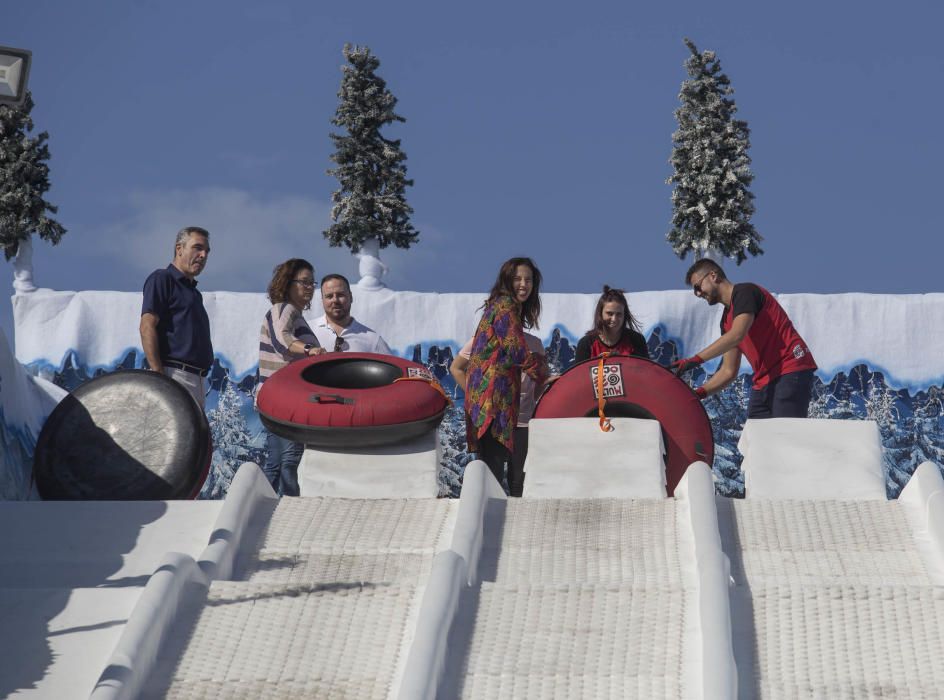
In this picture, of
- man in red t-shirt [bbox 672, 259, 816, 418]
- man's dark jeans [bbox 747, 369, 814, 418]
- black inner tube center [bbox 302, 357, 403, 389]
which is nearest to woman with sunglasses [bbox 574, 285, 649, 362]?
man in red t-shirt [bbox 672, 259, 816, 418]

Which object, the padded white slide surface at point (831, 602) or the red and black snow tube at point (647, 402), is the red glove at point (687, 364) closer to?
the red and black snow tube at point (647, 402)

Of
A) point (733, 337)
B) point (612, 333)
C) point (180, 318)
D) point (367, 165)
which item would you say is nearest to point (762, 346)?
point (733, 337)

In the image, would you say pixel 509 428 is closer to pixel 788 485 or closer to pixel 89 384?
pixel 788 485

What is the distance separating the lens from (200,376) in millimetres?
7312

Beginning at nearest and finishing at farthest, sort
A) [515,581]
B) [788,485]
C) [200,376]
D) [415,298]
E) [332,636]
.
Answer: [332,636] < [515,581] < [788,485] < [200,376] < [415,298]

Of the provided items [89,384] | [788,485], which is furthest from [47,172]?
[788,485]

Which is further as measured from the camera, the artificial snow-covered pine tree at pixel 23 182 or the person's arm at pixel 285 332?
the artificial snow-covered pine tree at pixel 23 182

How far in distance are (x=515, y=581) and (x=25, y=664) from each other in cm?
167

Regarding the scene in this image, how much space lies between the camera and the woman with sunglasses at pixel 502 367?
6727 millimetres

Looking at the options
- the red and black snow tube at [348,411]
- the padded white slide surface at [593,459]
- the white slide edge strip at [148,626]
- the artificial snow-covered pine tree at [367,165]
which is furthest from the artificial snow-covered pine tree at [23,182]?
the white slide edge strip at [148,626]

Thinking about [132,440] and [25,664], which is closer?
[25,664]

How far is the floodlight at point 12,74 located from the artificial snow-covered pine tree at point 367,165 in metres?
9.89

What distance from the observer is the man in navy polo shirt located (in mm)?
7098

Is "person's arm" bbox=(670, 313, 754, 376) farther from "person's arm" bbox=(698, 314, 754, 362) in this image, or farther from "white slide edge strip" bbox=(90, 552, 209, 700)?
"white slide edge strip" bbox=(90, 552, 209, 700)
